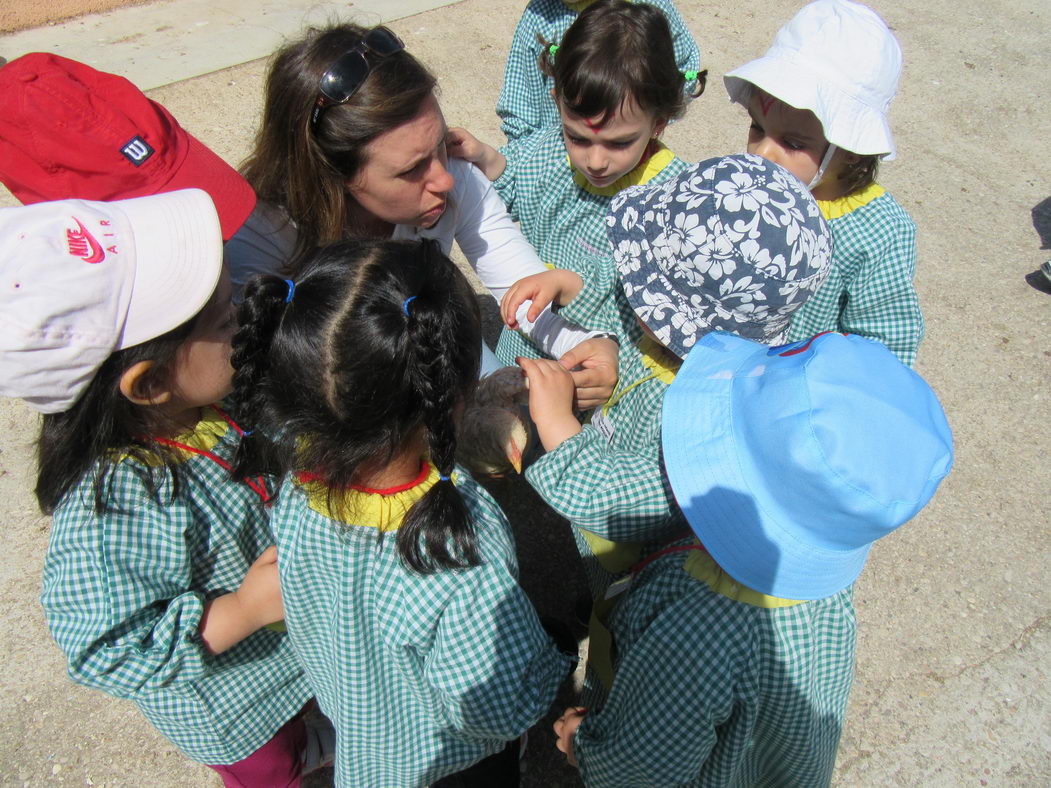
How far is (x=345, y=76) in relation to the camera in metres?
1.77

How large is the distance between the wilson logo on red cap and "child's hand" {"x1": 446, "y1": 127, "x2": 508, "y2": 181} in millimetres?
1230

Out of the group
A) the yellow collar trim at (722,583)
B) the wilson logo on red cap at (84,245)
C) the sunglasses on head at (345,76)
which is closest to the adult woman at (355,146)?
the sunglasses on head at (345,76)

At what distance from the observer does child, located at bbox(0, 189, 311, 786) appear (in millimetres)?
1179

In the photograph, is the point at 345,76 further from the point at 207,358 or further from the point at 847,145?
the point at 847,145

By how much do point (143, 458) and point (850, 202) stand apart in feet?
6.51

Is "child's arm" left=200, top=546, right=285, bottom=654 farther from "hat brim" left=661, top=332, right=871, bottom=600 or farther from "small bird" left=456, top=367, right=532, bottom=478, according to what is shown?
"hat brim" left=661, top=332, right=871, bottom=600

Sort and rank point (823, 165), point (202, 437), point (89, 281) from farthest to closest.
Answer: point (823, 165), point (202, 437), point (89, 281)

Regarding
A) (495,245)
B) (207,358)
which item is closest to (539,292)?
(495,245)

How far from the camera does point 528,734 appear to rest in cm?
225

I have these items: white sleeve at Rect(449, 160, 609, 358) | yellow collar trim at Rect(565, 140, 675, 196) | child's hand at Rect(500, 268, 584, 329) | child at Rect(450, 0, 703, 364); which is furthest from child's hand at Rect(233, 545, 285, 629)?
yellow collar trim at Rect(565, 140, 675, 196)

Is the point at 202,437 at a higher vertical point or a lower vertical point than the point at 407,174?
lower

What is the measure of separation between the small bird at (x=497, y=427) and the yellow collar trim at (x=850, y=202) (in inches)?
41.5

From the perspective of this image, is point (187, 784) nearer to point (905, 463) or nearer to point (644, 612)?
point (644, 612)

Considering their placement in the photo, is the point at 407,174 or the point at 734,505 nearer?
the point at 734,505
